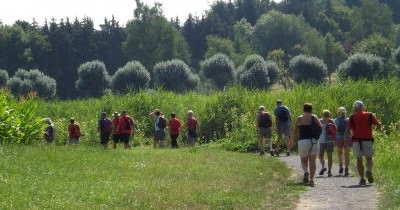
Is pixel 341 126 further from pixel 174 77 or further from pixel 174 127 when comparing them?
pixel 174 77

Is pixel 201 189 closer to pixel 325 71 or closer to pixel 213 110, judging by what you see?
pixel 213 110

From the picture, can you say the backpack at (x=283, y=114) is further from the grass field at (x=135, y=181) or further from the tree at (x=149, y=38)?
the tree at (x=149, y=38)

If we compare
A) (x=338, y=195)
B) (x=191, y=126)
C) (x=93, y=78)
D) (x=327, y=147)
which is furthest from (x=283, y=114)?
(x=93, y=78)

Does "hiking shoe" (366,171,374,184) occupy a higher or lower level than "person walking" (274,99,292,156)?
lower

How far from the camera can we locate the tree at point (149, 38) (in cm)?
11162

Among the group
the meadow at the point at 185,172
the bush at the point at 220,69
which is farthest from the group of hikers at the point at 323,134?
the bush at the point at 220,69

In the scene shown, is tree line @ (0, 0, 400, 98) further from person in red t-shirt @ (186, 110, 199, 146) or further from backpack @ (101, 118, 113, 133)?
backpack @ (101, 118, 113, 133)

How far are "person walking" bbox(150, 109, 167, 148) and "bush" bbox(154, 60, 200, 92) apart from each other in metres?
56.5

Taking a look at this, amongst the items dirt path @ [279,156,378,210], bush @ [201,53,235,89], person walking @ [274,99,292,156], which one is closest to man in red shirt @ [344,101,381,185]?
dirt path @ [279,156,378,210]

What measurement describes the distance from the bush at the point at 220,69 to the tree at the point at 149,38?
20001mm

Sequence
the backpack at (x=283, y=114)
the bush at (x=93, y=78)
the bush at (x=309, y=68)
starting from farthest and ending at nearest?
the bush at (x=93, y=78)
the bush at (x=309, y=68)
the backpack at (x=283, y=114)

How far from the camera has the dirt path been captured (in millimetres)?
13986

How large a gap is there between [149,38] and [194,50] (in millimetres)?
29803

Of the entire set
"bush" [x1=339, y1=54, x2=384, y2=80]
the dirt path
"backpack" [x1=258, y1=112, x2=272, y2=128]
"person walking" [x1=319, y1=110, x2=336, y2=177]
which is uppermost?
"bush" [x1=339, y1=54, x2=384, y2=80]
